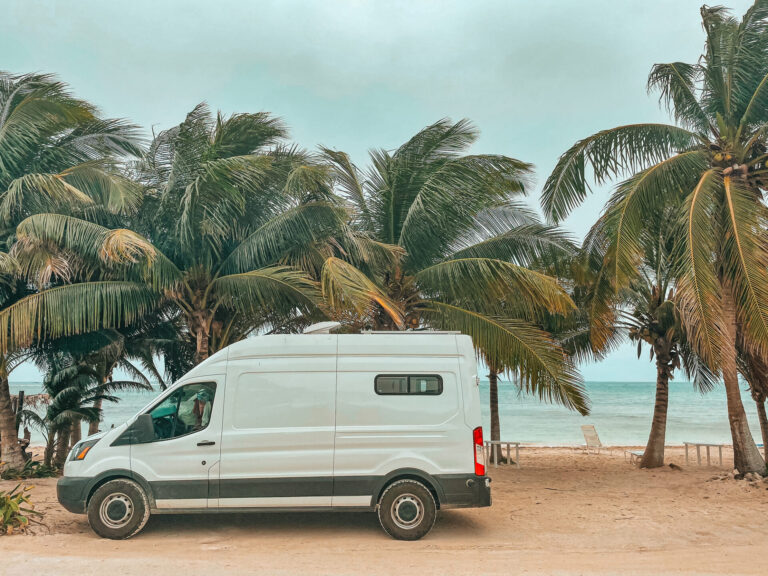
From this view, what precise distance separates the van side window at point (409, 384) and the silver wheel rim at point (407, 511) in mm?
1199

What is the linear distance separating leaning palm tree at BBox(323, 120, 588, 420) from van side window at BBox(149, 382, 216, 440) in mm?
4102

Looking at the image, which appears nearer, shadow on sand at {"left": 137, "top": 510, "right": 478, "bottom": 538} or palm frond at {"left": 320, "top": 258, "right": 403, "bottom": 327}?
shadow on sand at {"left": 137, "top": 510, "right": 478, "bottom": 538}

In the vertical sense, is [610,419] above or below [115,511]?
below

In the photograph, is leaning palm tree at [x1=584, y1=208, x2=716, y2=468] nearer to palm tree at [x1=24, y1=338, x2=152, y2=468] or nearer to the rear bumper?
the rear bumper

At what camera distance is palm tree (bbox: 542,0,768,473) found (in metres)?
10.5

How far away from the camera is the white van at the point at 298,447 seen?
7.42 m

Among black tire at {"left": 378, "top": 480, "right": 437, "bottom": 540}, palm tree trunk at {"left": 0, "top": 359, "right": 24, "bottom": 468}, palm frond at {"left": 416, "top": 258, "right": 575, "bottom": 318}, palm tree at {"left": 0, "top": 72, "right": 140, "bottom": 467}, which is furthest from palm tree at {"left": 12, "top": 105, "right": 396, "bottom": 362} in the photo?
black tire at {"left": 378, "top": 480, "right": 437, "bottom": 540}

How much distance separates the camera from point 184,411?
301 inches

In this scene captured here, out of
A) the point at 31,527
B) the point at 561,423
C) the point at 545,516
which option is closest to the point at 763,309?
the point at 545,516

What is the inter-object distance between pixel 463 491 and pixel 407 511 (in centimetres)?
69

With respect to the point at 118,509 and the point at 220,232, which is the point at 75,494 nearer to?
the point at 118,509

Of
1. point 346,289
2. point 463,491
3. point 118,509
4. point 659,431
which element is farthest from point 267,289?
point 659,431

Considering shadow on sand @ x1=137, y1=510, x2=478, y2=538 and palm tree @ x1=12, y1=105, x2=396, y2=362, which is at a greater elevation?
palm tree @ x1=12, y1=105, x2=396, y2=362

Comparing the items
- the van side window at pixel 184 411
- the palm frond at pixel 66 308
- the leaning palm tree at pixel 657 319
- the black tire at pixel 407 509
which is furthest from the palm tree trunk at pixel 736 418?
the palm frond at pixel 66 308
